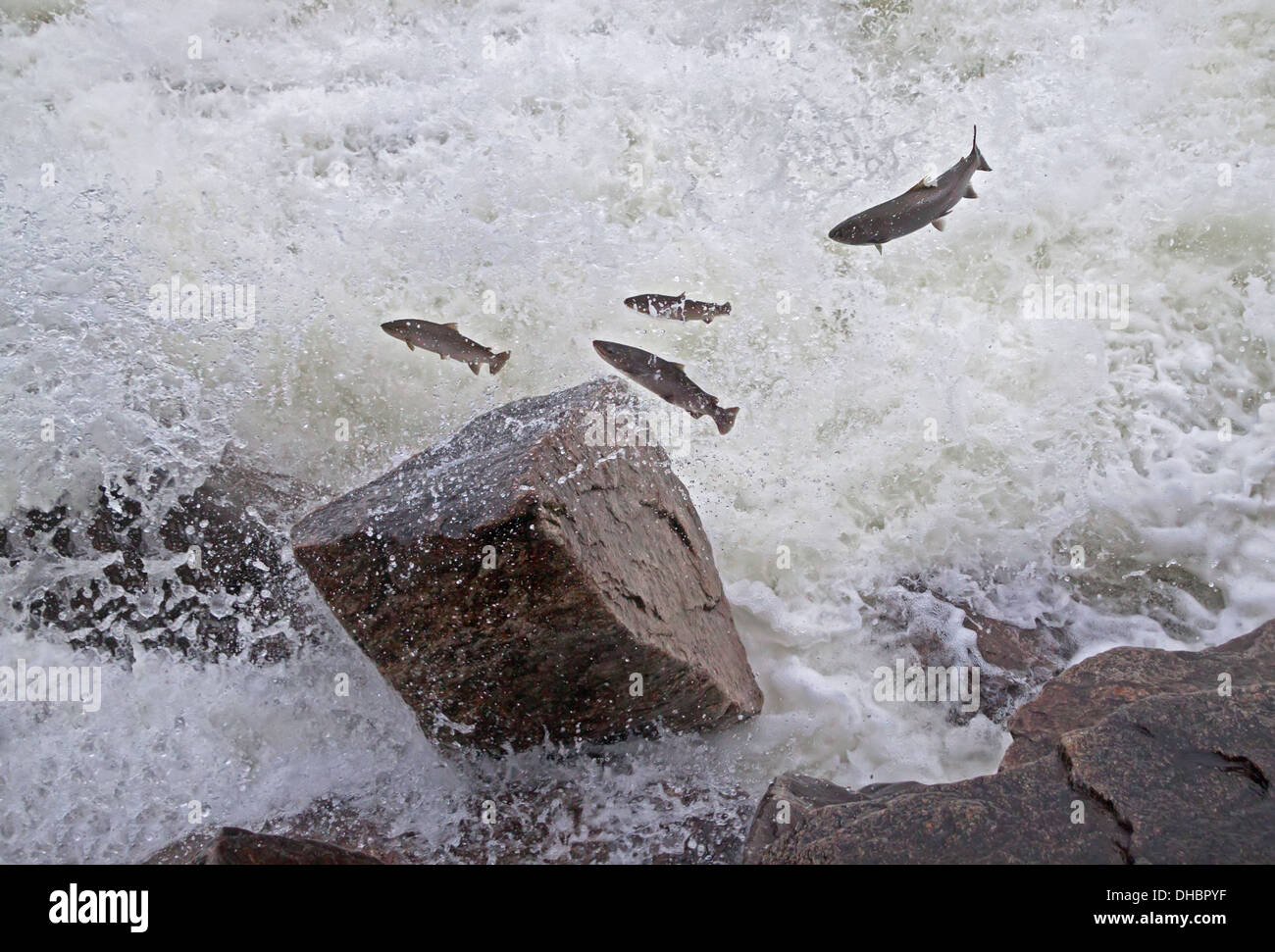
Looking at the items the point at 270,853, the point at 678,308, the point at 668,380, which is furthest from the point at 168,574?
the point at 678,308

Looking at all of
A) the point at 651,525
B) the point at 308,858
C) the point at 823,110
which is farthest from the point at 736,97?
the point at 308,858

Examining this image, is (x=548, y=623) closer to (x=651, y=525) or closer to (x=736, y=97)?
(x=651, y=525)

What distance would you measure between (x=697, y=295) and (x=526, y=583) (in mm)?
2920

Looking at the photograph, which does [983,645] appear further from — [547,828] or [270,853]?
[270,853]

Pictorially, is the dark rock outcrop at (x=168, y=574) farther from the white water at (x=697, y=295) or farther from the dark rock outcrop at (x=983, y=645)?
the dark rock outcrop at (x=983, y=645)

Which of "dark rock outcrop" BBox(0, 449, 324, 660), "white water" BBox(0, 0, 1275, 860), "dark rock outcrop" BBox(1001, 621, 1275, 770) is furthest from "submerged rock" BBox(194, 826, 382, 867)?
"dark rock outcrop" BBox(1001, 621, 1275, 770)

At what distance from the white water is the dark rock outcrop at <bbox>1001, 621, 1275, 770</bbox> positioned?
673mm

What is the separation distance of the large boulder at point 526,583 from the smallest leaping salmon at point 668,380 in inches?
22.6

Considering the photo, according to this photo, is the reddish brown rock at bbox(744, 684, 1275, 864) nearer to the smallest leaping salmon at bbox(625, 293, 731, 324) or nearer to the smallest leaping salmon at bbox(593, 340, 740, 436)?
the smallest leaping salmon at bbox(593, 340, 740, 436)

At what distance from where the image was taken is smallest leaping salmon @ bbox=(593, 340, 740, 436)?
4.19 meters

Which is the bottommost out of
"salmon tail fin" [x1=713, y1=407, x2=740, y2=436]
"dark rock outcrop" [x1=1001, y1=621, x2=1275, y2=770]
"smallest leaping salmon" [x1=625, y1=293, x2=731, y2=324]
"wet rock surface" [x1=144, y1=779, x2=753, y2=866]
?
"wet rock surface" [x1=144, y1=779, x2=753, y2=866]

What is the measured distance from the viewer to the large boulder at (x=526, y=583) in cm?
298

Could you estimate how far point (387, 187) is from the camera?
5723 millimetres

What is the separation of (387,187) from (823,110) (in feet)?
8.94
